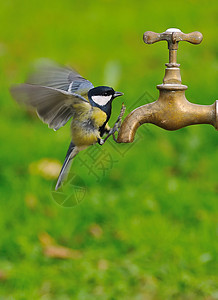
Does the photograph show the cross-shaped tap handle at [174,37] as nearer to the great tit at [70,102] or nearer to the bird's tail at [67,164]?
the great tit at [70,102]

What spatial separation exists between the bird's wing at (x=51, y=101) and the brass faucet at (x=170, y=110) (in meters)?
0.15

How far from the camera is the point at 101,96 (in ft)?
4.91

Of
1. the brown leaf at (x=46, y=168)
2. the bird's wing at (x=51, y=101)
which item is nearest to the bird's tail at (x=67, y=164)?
the bird's wing at (x=51, y=101)

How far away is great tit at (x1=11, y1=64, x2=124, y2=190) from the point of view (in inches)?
56.9

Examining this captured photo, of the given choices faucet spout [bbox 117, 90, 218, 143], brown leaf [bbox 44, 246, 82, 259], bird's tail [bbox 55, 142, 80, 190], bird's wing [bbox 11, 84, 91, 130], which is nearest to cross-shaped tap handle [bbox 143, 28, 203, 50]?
faucet spout [bbox 117, 90, 218, 143]

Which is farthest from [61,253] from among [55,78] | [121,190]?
[55,78]

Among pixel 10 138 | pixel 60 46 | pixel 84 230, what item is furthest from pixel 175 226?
pixel 60 46

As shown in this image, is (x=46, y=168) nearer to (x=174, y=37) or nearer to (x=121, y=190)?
(x=121, y=190)

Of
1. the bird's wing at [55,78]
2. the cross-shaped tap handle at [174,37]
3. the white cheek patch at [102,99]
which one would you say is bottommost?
the white cheek patch at [102,99]

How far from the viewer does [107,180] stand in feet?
14.1

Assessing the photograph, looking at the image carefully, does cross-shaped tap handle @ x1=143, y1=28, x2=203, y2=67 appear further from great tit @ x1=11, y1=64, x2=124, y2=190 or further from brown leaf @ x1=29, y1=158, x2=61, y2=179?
brown leaf @ x1=29, y1=158, x2=61, y2=179

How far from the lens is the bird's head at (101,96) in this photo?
1.49 metres

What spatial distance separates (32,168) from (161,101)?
2746 mm

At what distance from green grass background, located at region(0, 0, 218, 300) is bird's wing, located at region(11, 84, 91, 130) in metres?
0.89
